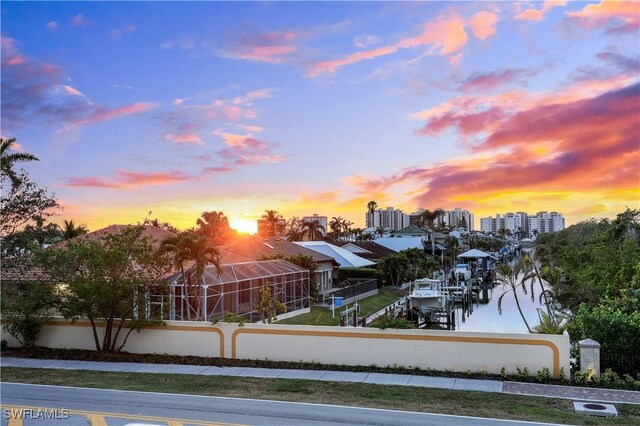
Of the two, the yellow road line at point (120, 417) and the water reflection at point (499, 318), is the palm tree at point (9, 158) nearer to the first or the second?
the yellow road line at point (120, 417)

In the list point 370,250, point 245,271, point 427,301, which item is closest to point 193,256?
point 245,271

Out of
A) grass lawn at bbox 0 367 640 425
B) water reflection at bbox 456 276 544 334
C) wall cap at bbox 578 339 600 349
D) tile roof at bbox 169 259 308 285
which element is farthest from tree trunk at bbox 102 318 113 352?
water reflection at bbox 456 276 544 334

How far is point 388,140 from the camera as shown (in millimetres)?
32625

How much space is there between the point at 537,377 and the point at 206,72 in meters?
20.7

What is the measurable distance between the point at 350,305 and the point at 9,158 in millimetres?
27100

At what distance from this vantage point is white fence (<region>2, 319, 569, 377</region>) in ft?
55.8

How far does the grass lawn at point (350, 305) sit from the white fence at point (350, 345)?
17.1 ft

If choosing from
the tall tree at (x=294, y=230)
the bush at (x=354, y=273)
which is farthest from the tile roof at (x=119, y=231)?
the tall tree at (x=294, y=230)

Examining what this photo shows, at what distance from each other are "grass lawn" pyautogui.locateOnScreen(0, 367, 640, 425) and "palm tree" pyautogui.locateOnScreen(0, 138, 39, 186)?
63.1 ft

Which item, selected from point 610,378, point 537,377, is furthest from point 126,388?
point 610,378
